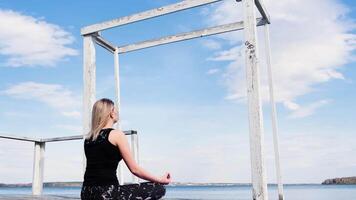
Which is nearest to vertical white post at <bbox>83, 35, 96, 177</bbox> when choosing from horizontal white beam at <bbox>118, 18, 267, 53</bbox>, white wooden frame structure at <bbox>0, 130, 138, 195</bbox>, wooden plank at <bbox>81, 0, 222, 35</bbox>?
wooden plank at <bbox>81, 0, 222, 35</bbox>

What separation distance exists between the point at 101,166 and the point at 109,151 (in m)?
0.09

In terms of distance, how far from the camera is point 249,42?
3754mm

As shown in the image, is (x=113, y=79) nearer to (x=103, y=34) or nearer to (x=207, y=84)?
(x=103, y=34)

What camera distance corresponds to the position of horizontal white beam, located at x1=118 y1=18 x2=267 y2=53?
4.65m

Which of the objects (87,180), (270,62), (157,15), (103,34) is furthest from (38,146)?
(87,180)

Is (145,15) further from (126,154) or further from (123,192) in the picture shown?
(123,192)

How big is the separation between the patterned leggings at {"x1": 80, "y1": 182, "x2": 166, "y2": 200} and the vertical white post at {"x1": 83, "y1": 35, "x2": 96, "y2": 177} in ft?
7.57

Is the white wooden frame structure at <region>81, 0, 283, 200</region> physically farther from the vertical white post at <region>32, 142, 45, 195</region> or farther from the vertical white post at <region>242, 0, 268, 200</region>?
the vertical white post at <region>32, 142, 45, 195</region>

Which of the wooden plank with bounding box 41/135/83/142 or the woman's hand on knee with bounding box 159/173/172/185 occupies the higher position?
the wooden plank with bounding box 41/135/83/142

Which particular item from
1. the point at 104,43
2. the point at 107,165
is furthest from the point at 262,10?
the point at 107,165

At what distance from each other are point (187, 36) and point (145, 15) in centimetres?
78

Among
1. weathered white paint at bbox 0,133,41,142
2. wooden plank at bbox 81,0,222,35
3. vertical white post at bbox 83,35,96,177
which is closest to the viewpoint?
wooden plank at bbox 81,0,222,35

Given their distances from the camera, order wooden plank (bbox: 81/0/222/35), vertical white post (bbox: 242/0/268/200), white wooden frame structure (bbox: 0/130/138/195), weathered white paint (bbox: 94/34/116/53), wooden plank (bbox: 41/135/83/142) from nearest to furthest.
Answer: vertical white post (bbox: 242/0/268/200), wooden plank (bbox: 81/0/222/35), weathered white paint (bbox: 94/34/116/53), wooden plank (bbox: 41/135/83/142), white wooden frame structure (bbox: 0/130/138/195)

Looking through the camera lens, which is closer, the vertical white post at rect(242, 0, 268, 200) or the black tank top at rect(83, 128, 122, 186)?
the black tank top at rect(83, 128, 122, 186)
